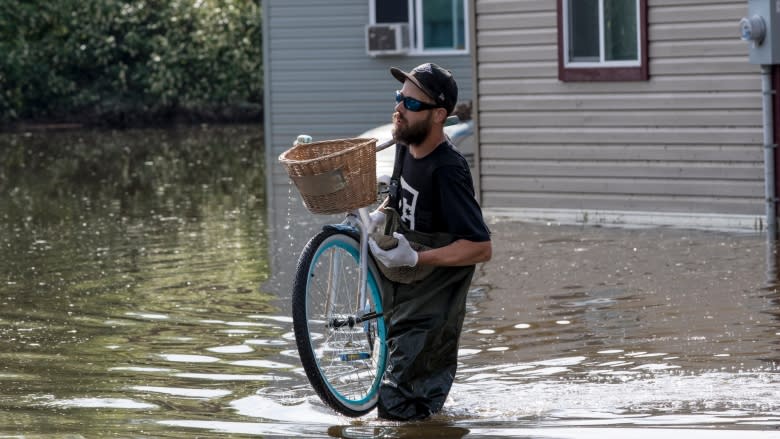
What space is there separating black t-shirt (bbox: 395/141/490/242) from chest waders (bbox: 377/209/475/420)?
80mm

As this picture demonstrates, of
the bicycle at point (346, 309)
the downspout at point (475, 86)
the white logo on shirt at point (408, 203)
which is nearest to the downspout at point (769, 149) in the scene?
the downspout at point (475, 86)

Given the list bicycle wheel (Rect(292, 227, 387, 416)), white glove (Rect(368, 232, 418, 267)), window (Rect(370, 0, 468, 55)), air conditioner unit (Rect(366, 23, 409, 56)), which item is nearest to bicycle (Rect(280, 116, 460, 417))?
bicycle wheel (Rect(292, 227, 387, 416))

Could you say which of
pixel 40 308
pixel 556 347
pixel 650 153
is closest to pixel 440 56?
pixel 650 153

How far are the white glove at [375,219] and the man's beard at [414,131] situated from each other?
407mm

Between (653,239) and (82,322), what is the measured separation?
18.1 feet

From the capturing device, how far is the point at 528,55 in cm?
1545

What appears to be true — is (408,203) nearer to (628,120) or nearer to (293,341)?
(293,341)

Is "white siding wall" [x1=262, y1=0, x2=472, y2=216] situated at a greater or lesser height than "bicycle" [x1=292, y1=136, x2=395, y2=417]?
greater

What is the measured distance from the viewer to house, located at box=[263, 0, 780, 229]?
14.2 meters

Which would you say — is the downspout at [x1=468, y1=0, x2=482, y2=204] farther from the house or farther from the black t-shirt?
the black t-shirt

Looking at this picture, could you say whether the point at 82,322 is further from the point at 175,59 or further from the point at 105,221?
the point at 175,59

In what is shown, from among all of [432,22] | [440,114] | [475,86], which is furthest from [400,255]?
[432,22]

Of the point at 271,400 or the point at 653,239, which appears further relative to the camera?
the point at 653,239

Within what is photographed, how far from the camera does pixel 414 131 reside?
6.87m
